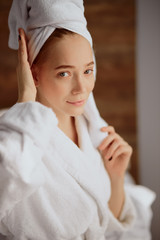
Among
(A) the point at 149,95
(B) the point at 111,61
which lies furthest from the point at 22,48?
(A) the point at 149,95

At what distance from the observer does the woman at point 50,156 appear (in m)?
0.60

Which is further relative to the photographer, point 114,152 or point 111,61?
point 111,61

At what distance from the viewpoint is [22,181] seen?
585 millimetres

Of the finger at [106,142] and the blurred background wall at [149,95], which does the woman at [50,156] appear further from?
the blurred background wall at [149,95]

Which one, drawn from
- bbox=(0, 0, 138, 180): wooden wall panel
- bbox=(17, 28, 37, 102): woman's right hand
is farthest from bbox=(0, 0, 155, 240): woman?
bbox=(0, 0, 138, 180): wooden wall panel

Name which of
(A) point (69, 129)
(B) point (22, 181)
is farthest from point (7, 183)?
(A) point (69, 129)

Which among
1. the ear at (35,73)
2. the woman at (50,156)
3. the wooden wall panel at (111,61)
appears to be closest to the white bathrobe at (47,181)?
the woman at (50,156)

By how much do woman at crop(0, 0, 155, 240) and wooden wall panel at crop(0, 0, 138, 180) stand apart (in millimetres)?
942

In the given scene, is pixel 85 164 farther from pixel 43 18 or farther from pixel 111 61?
pixel 111 61

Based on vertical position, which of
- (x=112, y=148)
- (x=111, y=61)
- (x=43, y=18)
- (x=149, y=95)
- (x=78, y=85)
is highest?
(x=43, y=18)

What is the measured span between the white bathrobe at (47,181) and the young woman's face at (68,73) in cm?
7

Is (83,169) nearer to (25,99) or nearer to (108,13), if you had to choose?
(25,99)

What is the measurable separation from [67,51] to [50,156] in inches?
10.1

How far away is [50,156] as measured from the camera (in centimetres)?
73
